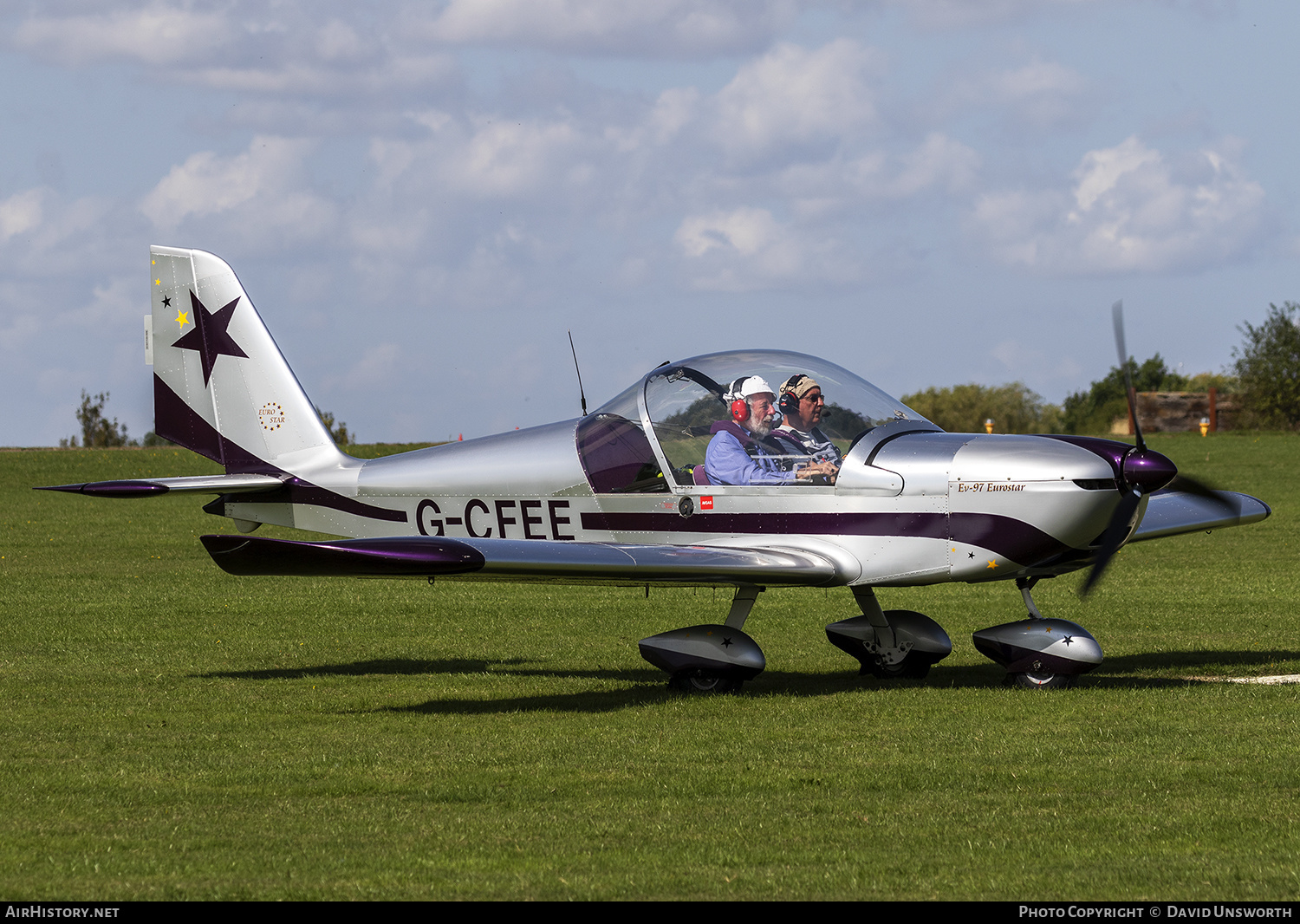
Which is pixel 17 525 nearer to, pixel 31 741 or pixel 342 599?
pixel 342 599

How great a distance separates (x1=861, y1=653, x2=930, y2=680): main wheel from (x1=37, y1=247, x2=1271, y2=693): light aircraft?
0.05ft

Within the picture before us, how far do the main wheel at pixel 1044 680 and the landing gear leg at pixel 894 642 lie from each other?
0.95m

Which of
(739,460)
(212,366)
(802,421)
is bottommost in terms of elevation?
(739,460)

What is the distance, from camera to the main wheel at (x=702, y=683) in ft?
37.1

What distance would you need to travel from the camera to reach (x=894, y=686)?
11586 millimetres

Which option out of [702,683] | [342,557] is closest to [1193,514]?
[702,683]

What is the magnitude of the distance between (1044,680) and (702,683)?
103 inches

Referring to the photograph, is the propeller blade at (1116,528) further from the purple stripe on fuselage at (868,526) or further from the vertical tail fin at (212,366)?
the vertical tail fin at (212,366)

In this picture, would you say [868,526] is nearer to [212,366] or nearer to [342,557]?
[342,557]

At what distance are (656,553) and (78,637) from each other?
6929 millimetres

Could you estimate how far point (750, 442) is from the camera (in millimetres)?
11703

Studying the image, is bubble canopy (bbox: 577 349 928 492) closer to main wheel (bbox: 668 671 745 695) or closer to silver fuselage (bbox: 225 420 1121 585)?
silver fuselage (bbox: 225 420 1121 585)

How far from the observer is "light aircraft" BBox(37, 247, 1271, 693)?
10.6 m

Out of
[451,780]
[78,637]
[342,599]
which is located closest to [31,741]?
[451,780]
